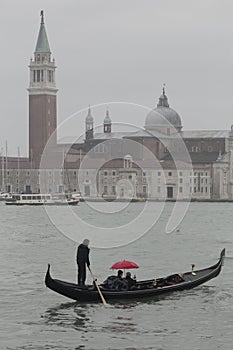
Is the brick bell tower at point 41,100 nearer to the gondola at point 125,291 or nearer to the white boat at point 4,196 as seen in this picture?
the white boat at point 4,196

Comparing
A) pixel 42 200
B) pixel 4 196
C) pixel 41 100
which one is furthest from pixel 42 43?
pixel 42 200

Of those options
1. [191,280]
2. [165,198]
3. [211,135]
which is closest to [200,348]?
[191,280]

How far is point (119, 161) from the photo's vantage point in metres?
81.8

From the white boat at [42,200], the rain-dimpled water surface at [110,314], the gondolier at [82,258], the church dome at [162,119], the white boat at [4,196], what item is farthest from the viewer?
the church dome at [162,119]

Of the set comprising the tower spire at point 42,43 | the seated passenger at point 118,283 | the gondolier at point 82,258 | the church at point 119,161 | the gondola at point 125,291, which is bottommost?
the gondola at point 125,291

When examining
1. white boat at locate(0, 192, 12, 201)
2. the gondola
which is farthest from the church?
the gondola

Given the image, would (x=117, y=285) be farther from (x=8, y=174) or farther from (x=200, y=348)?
(x=8, y=174)

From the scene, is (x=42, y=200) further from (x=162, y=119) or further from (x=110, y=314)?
(x=110, y=314)

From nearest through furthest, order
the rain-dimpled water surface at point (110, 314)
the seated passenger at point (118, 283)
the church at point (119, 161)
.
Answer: the rain-dimpled water surface at point (110, 314), the seated passenger at point (118, 283), the church at point (119, 161)

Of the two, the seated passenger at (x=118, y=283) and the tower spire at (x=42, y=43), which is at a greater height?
the tower spire at (x=42, y=43)

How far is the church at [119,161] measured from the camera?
8194 centimetres

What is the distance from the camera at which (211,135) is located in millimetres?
89000

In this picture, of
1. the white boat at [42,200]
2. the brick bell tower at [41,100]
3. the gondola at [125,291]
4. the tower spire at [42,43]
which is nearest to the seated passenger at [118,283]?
the gondola at [125,291]

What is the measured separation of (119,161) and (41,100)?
9.34 meters
